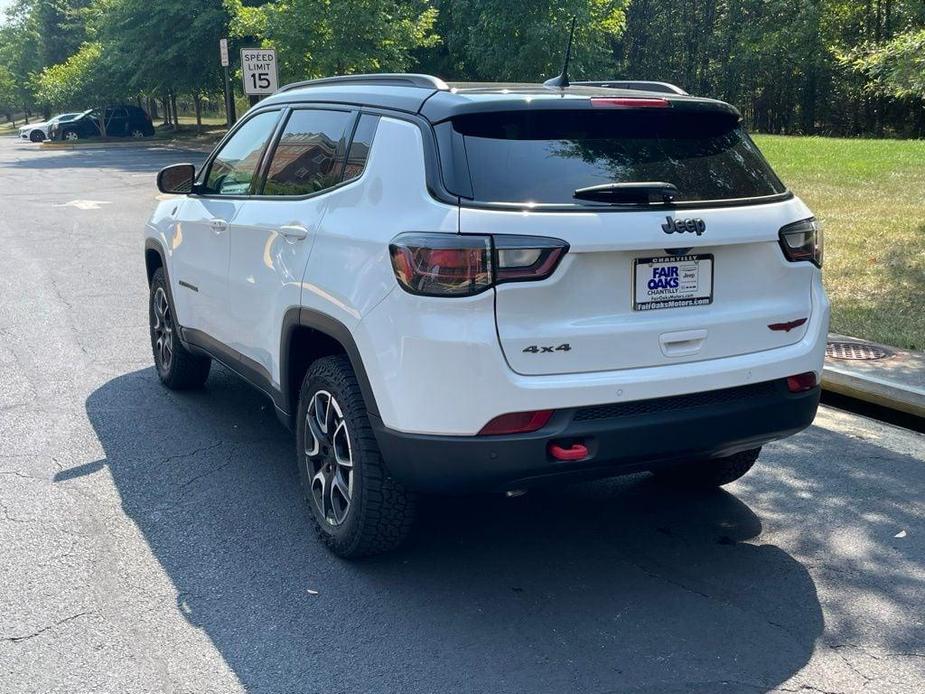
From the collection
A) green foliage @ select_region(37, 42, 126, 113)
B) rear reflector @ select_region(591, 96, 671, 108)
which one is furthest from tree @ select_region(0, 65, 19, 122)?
rear reflector @ select_region(591, 96, 671, 108)

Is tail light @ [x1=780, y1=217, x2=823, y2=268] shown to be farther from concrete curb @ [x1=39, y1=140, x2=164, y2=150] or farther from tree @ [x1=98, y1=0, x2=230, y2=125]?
concrete curb @ [x1=39, y1=140, x2=164, y2=150]

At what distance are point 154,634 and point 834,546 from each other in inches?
108

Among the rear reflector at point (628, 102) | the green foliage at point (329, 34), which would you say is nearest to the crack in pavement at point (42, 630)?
the rear reflector at point (628, 102)

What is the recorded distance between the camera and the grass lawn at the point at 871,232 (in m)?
8.20

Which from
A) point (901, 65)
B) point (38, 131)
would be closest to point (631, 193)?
point (901, 65)

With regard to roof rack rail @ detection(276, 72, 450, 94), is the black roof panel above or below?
below

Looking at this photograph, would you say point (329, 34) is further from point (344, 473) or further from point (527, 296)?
point (527, 296)

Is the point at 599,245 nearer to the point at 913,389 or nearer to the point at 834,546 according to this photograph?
the point at 834,546

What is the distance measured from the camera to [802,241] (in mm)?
4094

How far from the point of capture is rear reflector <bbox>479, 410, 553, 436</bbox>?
11.6 feet

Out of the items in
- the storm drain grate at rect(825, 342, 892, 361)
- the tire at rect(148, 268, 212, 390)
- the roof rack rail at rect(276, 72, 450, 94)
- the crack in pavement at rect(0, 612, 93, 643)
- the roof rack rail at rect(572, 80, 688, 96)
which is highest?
the roof rack rail at rect(276, 72, 450, 94)

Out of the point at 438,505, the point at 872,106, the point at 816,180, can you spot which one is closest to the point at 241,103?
the point at 872,106

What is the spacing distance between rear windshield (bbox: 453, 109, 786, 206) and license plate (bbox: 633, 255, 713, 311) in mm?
254

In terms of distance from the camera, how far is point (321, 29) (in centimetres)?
2605
